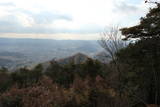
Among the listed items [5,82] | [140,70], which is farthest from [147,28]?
[5,82]

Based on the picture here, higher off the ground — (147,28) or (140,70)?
(147,28)

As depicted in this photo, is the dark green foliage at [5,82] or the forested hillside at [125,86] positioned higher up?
the forested hillside at [125,86]

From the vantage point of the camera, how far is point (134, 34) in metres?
13.9

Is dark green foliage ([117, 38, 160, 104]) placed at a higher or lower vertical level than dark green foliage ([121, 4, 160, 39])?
lower

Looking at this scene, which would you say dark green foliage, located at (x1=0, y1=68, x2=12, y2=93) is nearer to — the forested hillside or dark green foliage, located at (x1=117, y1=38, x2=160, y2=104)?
the forested hillside

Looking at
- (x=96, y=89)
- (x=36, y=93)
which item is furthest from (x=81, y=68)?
(x=36, y=93)

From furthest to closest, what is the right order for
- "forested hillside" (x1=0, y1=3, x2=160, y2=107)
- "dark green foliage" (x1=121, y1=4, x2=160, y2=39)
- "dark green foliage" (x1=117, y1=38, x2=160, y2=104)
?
"dark green foliage" (x1=117, y1=38, x2=160, y2=104) < "dark green foliage" (x1=121, y1=4, x2=160, y2=39) < "forested hillside" (x1=0, y1=3, x2=160, y2=107)

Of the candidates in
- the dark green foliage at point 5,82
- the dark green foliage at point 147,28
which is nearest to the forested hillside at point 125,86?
the dark green foliage at point 147,28

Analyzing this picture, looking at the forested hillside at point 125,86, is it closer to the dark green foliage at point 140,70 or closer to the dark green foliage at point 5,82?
the dark green foliage at point 140,70

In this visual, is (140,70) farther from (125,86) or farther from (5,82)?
(5,82)

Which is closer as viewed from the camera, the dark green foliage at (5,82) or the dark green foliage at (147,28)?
the dark green foliage at (147,28)

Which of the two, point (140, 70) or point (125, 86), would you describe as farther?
point (140, 70)

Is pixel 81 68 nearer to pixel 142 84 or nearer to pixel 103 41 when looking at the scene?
pixel 142 84

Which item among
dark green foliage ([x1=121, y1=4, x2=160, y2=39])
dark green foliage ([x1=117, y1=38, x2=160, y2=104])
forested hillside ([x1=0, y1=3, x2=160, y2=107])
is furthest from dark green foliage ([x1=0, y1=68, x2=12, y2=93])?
dark green foliage ([x1=121, y1=4, x2=160, y2=39])
